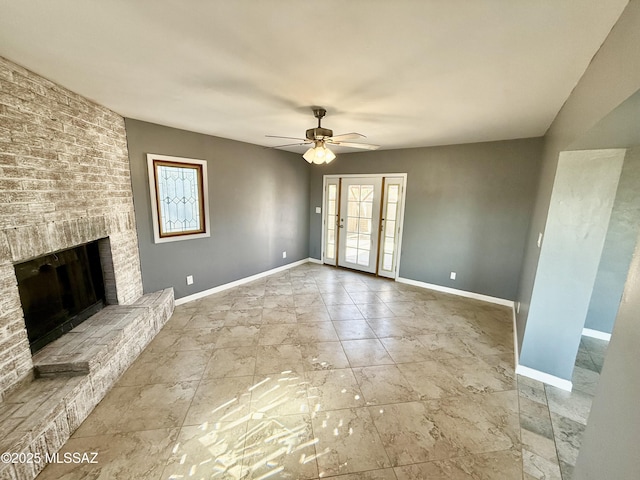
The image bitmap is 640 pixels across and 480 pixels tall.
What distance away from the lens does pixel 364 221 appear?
4922 millimetres

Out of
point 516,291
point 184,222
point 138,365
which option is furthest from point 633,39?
point 184,222

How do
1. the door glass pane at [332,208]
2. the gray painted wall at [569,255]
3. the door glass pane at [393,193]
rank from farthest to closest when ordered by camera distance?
the door glass pane at [332,208] < the door glass pane at [393,193] < the gray painted wall at [569,255]

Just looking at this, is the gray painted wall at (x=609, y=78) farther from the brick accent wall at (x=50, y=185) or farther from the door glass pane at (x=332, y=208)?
the door glass pane at (x=332, y=208)

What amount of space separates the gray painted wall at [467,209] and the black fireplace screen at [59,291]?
4186 mm

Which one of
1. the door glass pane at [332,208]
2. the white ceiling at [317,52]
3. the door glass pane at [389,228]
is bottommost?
the door glass pane at [389,228]

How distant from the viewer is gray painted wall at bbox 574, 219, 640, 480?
0.72 meters

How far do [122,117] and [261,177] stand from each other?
2021 mm

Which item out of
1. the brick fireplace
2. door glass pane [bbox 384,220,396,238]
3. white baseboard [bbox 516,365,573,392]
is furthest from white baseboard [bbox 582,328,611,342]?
the brick fireplace

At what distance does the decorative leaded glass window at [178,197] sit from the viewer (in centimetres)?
314

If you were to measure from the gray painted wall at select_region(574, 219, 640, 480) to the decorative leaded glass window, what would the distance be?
3.85 metres

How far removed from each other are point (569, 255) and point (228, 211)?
396 cm

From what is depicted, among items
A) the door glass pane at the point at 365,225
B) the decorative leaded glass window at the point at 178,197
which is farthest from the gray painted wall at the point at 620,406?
the door glass pane at the point at 365,225

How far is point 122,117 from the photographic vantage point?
276cm

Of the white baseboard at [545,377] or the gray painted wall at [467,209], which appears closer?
the white baseboard at [545,377]
